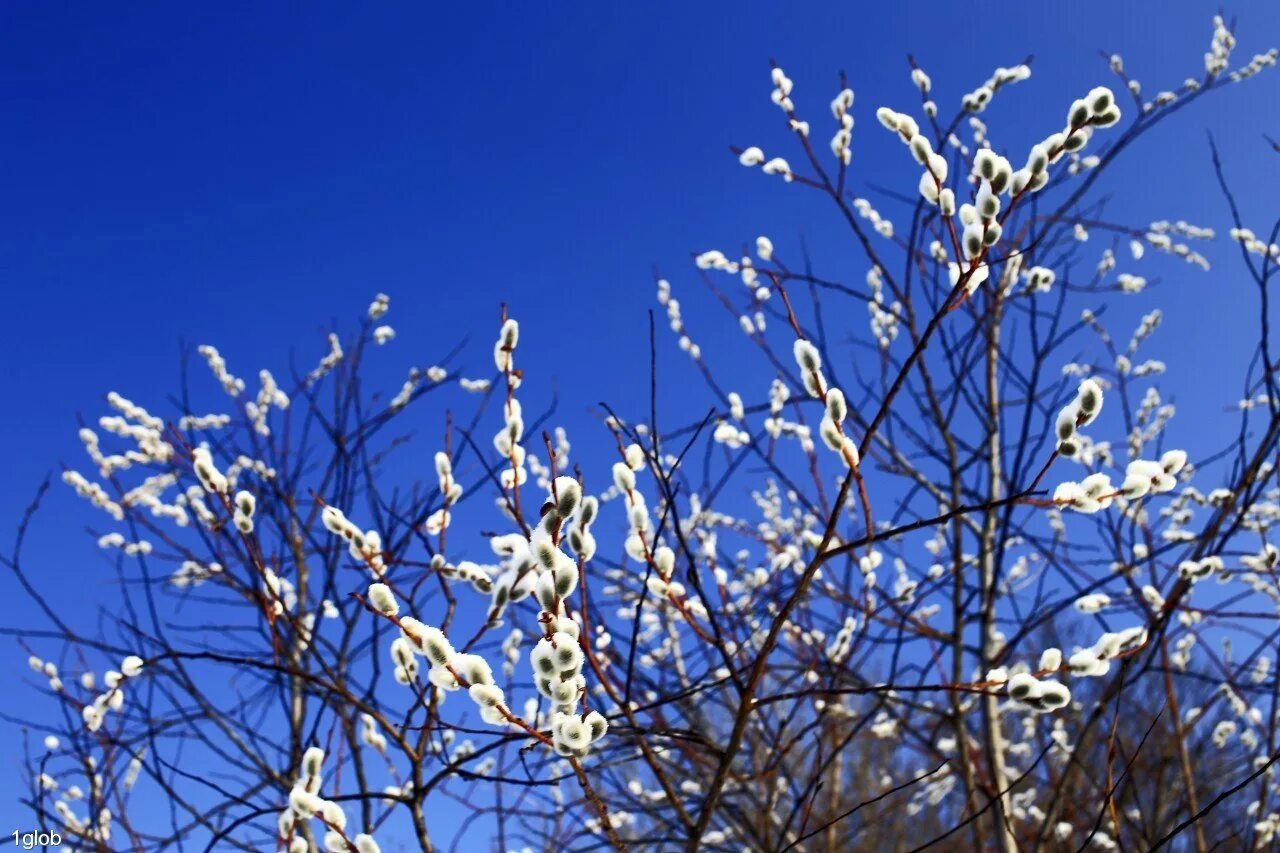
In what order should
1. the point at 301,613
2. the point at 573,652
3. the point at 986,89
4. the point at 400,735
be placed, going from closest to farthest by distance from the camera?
the point at 573,652 < the point at 400,735 < the point at 986,89 < the point at 301,613

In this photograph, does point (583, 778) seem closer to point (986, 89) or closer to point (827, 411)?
point (827, 411)

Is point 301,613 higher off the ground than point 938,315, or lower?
higher

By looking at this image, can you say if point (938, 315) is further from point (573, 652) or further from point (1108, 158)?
point (1108, 158)

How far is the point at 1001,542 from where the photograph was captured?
2639 millimetres

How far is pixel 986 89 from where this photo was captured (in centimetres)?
298

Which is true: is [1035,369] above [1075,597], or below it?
above

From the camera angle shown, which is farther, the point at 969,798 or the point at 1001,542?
the point at 1001,542

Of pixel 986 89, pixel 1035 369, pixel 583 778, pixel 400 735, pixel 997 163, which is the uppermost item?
pixel 986 89

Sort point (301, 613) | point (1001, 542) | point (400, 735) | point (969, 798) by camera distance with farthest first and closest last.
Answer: point (301, 613) → point (1001, 542) → point (969, 798) → point (400, 735)

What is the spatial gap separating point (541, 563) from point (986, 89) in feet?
8.06

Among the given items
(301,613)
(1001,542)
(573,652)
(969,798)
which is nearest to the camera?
(573,652)

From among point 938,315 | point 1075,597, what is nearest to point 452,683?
point 938,315

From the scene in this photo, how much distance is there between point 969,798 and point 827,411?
4.84 feet

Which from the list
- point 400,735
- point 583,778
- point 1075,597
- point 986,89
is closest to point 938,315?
point 583,778
